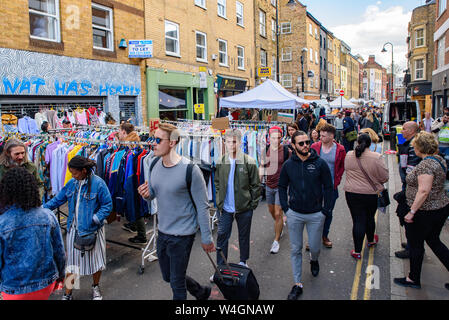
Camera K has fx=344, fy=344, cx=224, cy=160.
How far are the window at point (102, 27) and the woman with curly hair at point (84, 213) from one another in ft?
35.2

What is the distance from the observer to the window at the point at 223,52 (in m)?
21.3

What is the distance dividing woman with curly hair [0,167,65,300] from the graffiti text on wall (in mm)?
8824

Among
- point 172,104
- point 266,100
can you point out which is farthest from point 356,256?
point 172,104

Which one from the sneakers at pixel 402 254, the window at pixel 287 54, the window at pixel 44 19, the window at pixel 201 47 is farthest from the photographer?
the window at pixel 287 54

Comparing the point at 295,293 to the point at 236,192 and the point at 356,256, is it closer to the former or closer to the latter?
the point at 236,192

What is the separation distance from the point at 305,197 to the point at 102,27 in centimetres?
1232

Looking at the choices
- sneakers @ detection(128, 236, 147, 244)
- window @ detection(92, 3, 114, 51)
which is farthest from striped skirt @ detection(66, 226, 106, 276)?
window @ detection(92, 3, 114, 51)

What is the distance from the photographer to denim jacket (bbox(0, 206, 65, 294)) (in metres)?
2.89

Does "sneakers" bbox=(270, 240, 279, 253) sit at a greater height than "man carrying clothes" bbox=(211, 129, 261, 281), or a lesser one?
lesser

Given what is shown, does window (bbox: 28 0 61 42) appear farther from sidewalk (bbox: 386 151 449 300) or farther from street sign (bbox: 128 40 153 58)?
sidewalk (bbox: 386 151 449 300)

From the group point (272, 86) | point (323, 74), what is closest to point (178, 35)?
point (272, 86)

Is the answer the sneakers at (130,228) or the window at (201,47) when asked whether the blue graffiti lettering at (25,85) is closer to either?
the sneakers at (130,228)

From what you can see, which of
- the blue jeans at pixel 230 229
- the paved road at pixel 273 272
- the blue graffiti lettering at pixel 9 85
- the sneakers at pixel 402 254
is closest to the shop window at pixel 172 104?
the blue graffiti lettering at pixel 9 85
